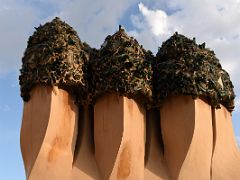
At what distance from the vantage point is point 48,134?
1220 cm

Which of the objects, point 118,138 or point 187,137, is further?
point 187,137

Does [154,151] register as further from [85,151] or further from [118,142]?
[85,151]

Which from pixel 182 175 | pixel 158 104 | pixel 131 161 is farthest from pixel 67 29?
pixel 182 175

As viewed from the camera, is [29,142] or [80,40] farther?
[80,40]

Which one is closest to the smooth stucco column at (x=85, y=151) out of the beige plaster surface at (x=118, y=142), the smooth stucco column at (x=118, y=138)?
the beige plaster surface at (x=118, y=142)

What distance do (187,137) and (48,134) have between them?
3.95 m

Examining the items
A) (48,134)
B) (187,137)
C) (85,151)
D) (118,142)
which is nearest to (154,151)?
(187,137)

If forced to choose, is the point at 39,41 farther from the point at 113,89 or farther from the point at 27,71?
the point at 113,89

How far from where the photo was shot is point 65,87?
12914 millimetres

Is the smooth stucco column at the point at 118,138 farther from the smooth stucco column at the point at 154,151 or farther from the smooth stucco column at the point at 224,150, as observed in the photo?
the smooth stucco column at the point at 224,150

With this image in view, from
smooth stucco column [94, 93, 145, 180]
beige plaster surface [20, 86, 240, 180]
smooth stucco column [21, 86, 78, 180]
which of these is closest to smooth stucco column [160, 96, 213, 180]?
beige plaster surface [20, 86, 240, 180]

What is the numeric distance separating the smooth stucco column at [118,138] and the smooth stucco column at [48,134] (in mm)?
793

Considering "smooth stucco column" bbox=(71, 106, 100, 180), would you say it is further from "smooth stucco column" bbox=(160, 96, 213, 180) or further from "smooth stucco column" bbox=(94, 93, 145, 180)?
"smooth stucco column" bbox=(160, 96, 213, 180)

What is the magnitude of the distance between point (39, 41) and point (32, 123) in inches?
105
